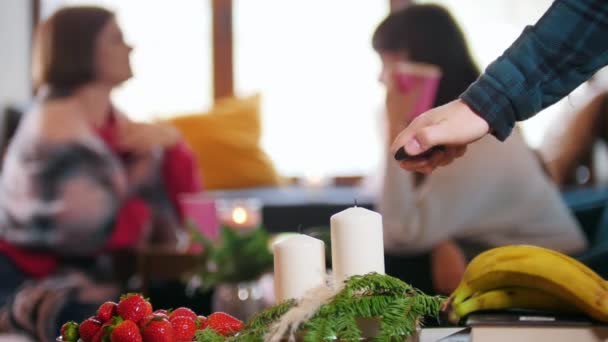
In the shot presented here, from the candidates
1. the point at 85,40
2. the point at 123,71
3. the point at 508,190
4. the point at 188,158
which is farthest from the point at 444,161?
the point at 188,158

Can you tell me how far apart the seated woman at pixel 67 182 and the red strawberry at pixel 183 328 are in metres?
1.63

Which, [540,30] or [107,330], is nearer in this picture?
[107,330]

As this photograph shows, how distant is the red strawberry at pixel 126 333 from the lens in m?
0.90

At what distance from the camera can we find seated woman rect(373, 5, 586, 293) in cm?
228

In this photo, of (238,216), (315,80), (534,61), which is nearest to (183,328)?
(534,61)

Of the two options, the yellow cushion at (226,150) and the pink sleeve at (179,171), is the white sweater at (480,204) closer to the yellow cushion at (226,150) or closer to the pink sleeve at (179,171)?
the pink sleeve at (179,171)

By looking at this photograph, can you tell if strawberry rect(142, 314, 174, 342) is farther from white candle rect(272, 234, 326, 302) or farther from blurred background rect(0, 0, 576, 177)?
blurred background rect(0, 0, 576, 177)

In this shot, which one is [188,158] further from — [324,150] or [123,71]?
[324,150]

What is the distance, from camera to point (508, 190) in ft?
7.60

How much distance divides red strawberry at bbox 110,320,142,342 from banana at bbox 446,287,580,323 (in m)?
0.36

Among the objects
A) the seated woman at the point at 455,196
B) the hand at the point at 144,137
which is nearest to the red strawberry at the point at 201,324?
the seated woman at the point at 455,196

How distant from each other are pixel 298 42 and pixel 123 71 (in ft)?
8.00

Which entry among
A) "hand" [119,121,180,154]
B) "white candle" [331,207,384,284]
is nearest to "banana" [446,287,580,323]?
"white candle" [331,207,384,284]

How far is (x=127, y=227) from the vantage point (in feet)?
9.05
